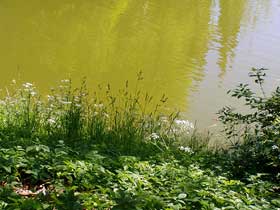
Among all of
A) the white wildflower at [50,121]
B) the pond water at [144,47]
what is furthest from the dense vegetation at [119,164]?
the pond water at [144,47]

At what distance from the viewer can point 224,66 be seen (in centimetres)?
1138

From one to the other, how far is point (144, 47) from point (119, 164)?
9071 mm

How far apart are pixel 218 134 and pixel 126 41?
6.11 m

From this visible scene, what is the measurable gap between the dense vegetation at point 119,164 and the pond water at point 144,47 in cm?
309

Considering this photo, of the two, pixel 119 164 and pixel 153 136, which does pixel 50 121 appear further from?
pixel 119 164

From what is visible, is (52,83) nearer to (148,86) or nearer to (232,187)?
(148,86)

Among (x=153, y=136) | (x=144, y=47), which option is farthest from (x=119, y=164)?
(x=144, y=47)

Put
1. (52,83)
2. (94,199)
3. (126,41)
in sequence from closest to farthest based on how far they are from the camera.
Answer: (94,199)
(52,83)
(126,41)

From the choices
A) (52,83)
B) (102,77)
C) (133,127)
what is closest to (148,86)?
(102,77)

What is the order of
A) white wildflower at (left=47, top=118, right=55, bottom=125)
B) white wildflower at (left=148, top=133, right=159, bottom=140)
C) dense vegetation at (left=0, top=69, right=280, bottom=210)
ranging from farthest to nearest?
white wildflower at (left=148, top=133, right=159, bottom=140), white wildflower at (left=47, top=118, right=55, bottom=125), dense vegetation at (left=0, top=69, right=280, bottom=210)

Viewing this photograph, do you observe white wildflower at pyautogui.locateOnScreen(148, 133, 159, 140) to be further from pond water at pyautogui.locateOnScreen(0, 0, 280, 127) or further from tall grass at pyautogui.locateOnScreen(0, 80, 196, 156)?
pond water at pyautogui.locateOnScreen(0, 0, 280, 127)

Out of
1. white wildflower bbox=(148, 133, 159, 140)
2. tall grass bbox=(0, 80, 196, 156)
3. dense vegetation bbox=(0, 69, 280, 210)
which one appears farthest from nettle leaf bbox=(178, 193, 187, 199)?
white wildflower bbox=(148, 133, 159, 140)

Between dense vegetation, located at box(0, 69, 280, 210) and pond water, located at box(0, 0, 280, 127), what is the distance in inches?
122

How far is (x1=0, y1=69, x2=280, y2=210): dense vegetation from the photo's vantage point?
2773mm
